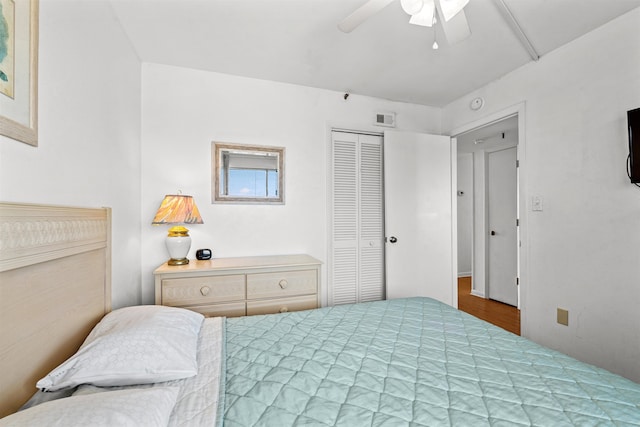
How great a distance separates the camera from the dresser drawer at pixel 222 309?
1877mm

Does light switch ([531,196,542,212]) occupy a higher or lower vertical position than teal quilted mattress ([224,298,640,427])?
higher

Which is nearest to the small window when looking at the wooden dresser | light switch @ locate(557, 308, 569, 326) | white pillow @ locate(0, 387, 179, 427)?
the wooden dresser

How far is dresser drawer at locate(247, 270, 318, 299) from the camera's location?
2.01 metres

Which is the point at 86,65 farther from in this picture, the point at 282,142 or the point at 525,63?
the point at 525,63

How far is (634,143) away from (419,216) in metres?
1.62

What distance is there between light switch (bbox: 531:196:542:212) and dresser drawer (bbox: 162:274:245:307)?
2.37 m

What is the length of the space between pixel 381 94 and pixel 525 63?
1.21 metres

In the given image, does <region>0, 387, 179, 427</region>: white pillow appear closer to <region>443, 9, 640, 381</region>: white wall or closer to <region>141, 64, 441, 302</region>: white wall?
<region>141, 64, 441, 302</region>: white wall

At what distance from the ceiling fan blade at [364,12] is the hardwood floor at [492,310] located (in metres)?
3.22

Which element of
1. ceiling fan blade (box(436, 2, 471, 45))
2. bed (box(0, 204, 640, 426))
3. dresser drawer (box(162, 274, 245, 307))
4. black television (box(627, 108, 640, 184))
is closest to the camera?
bed (box(0, 204, 640, 426))

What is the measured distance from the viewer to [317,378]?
94cm

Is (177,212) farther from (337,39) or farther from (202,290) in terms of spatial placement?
(337,39)

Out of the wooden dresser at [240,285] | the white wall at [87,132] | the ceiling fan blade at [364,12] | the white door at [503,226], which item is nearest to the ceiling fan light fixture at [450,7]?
the ceiling fan blade at [364,12]

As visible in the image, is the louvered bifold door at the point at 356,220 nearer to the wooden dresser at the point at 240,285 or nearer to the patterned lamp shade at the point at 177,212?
the wooden dresser at the point at 240,285
